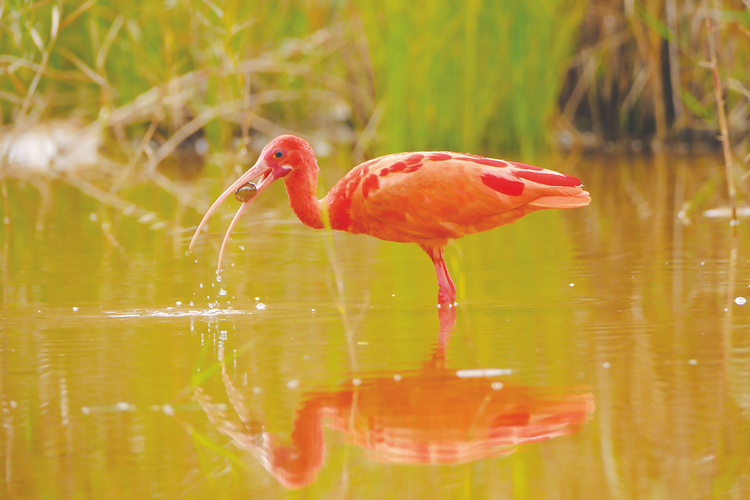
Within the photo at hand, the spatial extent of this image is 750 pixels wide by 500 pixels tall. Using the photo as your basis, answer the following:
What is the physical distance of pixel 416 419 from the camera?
2.70 metres

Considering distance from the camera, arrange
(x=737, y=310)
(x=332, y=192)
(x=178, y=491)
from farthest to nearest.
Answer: (x=332, y=192), (x=737, y=310), (x=178, y=491)

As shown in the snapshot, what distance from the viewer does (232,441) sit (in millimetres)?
2615

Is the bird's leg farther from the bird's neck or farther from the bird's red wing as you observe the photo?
the bird's neck

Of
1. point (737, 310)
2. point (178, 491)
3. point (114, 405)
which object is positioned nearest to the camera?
point (178, 491)

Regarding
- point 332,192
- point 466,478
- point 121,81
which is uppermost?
point 121,81

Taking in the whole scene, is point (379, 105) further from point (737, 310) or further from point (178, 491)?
point (178, 491)

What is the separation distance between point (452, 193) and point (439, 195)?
0.19ft

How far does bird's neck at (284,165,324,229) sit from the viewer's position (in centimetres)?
467

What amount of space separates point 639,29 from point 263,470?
9.17 metres

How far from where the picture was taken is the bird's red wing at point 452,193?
4383mm

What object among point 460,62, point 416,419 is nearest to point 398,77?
point 460,62

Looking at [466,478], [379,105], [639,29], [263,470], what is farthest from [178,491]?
[639,29]

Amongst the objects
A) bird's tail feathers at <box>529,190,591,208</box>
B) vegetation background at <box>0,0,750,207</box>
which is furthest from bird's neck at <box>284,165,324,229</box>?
vegetation background at <box>0,0,750,207</box>

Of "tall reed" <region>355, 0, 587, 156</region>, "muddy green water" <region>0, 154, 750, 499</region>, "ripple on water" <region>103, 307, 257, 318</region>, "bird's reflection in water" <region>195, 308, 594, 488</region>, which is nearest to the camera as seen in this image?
"muddy green water" <region>0, 154, 750, 499</region>
